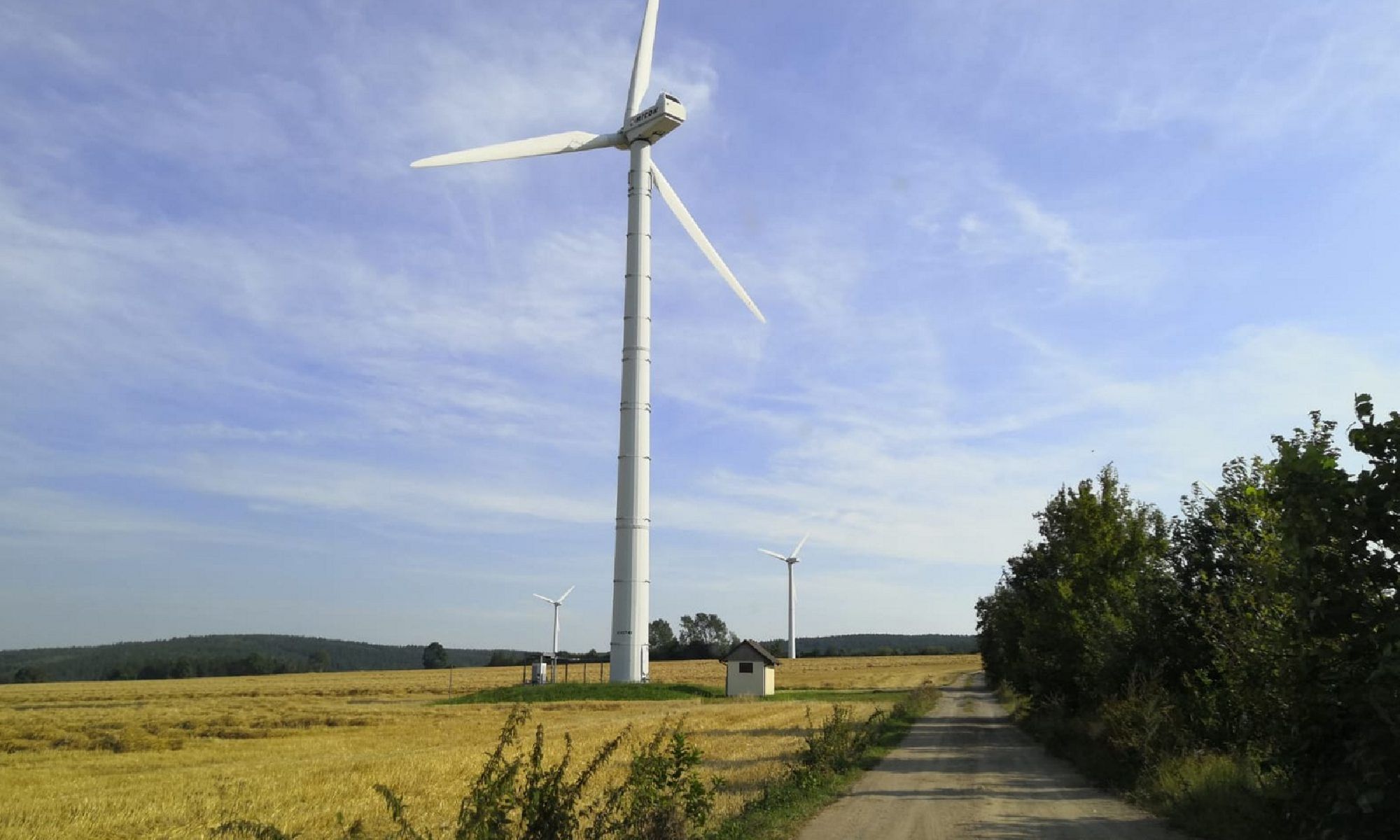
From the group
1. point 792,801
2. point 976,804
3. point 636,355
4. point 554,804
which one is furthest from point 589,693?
point 554,804

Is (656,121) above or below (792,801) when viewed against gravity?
above

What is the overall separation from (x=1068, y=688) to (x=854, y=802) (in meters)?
20.8

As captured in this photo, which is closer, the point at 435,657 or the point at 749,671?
the point at 749,671

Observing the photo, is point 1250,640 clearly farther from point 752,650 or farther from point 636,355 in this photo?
point 752,650

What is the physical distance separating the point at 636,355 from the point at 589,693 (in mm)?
20684

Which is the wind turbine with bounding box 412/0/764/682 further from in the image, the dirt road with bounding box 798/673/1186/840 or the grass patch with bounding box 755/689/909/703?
the dirt road with bounding box 798/673/1186/840

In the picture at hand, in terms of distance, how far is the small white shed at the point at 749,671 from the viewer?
219 ft

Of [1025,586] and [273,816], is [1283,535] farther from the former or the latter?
[1025,586]

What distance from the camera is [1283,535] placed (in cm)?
1053

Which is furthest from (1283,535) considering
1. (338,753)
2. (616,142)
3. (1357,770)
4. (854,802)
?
(616,142)

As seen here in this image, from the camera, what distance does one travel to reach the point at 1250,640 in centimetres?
1590

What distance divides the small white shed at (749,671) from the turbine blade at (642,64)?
3573 cm

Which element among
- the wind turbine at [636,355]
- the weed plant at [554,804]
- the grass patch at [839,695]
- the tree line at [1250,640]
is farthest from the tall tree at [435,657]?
the weed plant at [554,804]

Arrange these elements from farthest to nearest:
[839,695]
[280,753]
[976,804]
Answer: [839,695]
[280,753]
[976,804]
